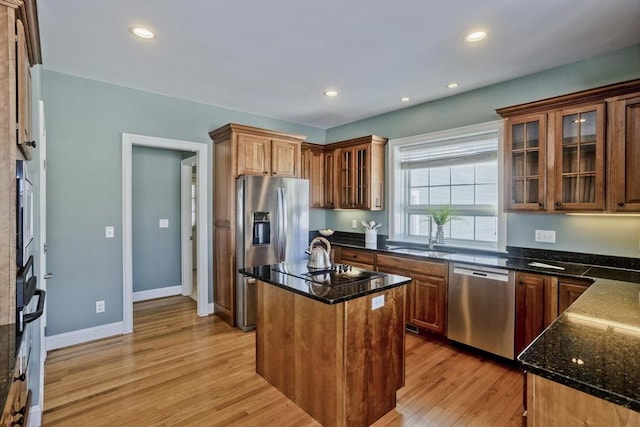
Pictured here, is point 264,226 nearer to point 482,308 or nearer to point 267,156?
point 267,156

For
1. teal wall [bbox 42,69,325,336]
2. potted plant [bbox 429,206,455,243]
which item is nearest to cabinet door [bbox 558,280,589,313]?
potted plant [bbox 429,206,455,243]

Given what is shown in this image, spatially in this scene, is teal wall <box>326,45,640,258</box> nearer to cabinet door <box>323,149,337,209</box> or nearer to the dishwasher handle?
the dishwasher handle

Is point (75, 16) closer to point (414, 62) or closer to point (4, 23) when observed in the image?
point (4, 23)

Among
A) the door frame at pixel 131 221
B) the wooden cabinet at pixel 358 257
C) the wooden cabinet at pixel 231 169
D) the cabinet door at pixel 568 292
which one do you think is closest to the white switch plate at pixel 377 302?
the cabinet door at pixel 568 292

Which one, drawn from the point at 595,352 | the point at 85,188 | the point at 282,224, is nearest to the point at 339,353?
the point at 595,352

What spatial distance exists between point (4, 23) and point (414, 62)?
276 cm

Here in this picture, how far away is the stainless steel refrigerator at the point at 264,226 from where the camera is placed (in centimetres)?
381

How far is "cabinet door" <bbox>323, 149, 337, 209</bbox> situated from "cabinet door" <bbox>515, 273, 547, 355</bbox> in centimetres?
280

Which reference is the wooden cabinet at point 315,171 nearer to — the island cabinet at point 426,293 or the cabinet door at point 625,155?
the island cabinet at point 426,293

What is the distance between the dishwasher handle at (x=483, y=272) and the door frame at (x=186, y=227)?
12.8 ft

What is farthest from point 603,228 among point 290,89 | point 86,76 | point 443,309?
point 86,76

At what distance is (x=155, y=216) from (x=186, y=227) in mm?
468

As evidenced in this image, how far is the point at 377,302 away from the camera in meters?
2.17

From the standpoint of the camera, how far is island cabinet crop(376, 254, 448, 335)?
132 inches
